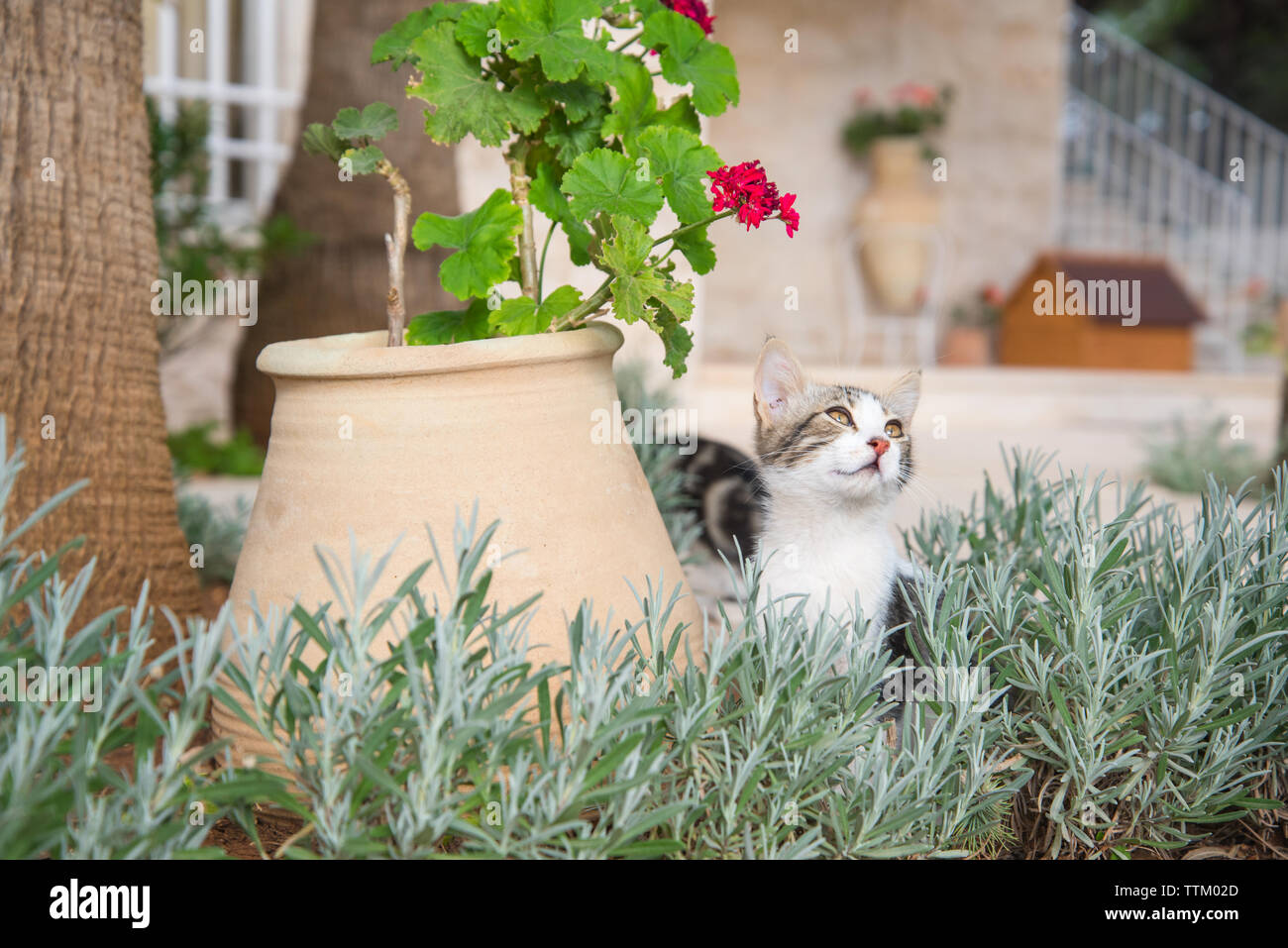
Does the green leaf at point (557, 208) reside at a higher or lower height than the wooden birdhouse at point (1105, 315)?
lower

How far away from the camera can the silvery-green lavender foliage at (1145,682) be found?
4.76 ft

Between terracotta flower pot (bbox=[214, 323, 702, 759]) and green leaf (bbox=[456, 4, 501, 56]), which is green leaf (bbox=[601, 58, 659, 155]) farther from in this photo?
terracotta flower pot (bbox=[214, 323, 702, 759])

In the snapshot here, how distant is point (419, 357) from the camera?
151 cm

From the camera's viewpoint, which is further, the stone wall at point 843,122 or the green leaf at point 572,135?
the stone wall at point 843,122


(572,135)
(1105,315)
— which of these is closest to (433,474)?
(572,135)

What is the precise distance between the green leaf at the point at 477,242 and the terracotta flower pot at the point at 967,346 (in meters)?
7.84

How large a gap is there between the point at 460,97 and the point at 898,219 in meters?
8.01

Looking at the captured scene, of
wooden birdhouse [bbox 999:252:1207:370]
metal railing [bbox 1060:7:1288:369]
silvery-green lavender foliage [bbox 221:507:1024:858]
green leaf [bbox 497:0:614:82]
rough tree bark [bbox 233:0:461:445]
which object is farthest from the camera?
metal railing [bbox 1060:7:1288:369]

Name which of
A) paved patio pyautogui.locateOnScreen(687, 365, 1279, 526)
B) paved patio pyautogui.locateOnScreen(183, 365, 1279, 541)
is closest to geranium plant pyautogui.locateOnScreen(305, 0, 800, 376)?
paved patio pyautogui.locateOnScreen(183, 365, 1279, 541)

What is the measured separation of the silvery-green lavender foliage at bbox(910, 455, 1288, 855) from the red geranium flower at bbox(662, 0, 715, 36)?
3.18 feet

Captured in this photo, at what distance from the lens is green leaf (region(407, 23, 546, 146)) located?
164 centimetres

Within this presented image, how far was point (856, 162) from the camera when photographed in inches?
376

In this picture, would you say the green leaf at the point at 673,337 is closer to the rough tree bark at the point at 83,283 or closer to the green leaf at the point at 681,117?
the green leaf at the point at 681,117

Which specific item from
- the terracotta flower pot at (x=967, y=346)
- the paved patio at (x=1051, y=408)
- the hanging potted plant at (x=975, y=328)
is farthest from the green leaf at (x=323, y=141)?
the hanging potted plant at (x=975, y=328)
